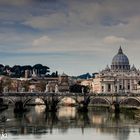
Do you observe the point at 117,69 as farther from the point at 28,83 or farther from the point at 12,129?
the point at 12,129

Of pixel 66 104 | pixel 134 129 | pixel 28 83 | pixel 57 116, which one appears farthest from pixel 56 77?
pixel 134 129

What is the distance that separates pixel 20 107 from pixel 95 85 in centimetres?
6090

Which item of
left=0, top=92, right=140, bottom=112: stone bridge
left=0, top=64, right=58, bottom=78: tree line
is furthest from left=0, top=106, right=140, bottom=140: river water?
left=0, top=64, right=58, bottom=78: tree line

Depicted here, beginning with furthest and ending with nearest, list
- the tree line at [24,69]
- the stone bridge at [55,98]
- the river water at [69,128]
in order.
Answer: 1. the tree line at [24,69]
2. the stone bridge at [55,98]
3. the river water at [69,128]

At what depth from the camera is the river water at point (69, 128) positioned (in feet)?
153

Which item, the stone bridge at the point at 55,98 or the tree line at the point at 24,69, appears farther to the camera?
the tree line at the point at 24,69

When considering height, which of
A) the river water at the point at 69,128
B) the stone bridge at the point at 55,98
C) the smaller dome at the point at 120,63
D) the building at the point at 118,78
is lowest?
the river water at the point at 69,128

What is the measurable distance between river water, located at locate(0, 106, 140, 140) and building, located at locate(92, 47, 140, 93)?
51682 millimetres

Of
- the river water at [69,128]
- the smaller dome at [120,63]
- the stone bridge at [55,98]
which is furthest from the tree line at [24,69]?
the river water at [69,128]

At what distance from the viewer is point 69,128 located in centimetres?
5241

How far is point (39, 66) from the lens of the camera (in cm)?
15375

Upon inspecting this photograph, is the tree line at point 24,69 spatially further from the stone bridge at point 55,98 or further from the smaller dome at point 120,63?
the stone bridge at point 55,98

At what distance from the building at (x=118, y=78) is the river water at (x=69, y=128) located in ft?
170

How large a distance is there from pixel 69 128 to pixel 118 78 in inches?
3438
